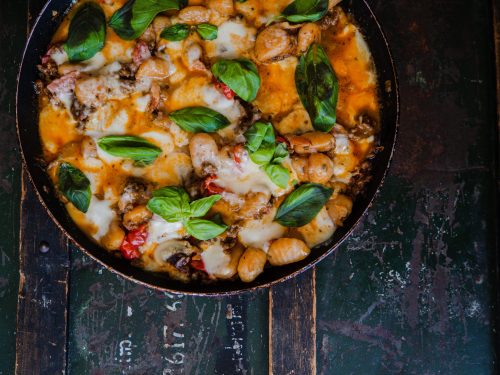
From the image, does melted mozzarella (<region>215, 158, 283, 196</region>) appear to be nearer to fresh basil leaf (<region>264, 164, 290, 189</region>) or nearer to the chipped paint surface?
fresh basil leaf (<region>264, 164, 290, 189</region>)

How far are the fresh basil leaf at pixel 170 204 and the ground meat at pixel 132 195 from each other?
10 cm

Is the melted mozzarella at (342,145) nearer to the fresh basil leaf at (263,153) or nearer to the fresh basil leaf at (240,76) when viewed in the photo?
the fresh basil leaf at (263,153)

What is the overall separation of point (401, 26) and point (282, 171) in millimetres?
1173

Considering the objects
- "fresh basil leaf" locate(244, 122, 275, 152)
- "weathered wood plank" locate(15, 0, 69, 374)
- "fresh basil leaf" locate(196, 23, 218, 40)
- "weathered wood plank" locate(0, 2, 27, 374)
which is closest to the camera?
"fresh basil leaf" locate(244, 122, 275, 152)

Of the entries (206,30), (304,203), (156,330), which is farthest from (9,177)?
(304,203)

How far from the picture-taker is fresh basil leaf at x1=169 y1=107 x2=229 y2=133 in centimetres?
218

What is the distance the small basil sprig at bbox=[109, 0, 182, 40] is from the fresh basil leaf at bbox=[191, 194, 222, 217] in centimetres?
72

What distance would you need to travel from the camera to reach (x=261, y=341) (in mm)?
2762

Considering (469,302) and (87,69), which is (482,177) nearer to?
(469,302)

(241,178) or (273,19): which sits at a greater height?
(273,19)

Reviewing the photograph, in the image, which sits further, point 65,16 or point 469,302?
point 469,302

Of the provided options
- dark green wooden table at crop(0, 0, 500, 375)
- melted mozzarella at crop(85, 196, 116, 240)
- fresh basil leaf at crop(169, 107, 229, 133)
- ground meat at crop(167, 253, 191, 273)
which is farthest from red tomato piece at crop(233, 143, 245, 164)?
A: dark green wooden table at crop(0, 0, 500, 375)

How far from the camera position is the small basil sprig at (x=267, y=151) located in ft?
6.91

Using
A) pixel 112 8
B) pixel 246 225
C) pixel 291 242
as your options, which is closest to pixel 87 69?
pixel 112 8
